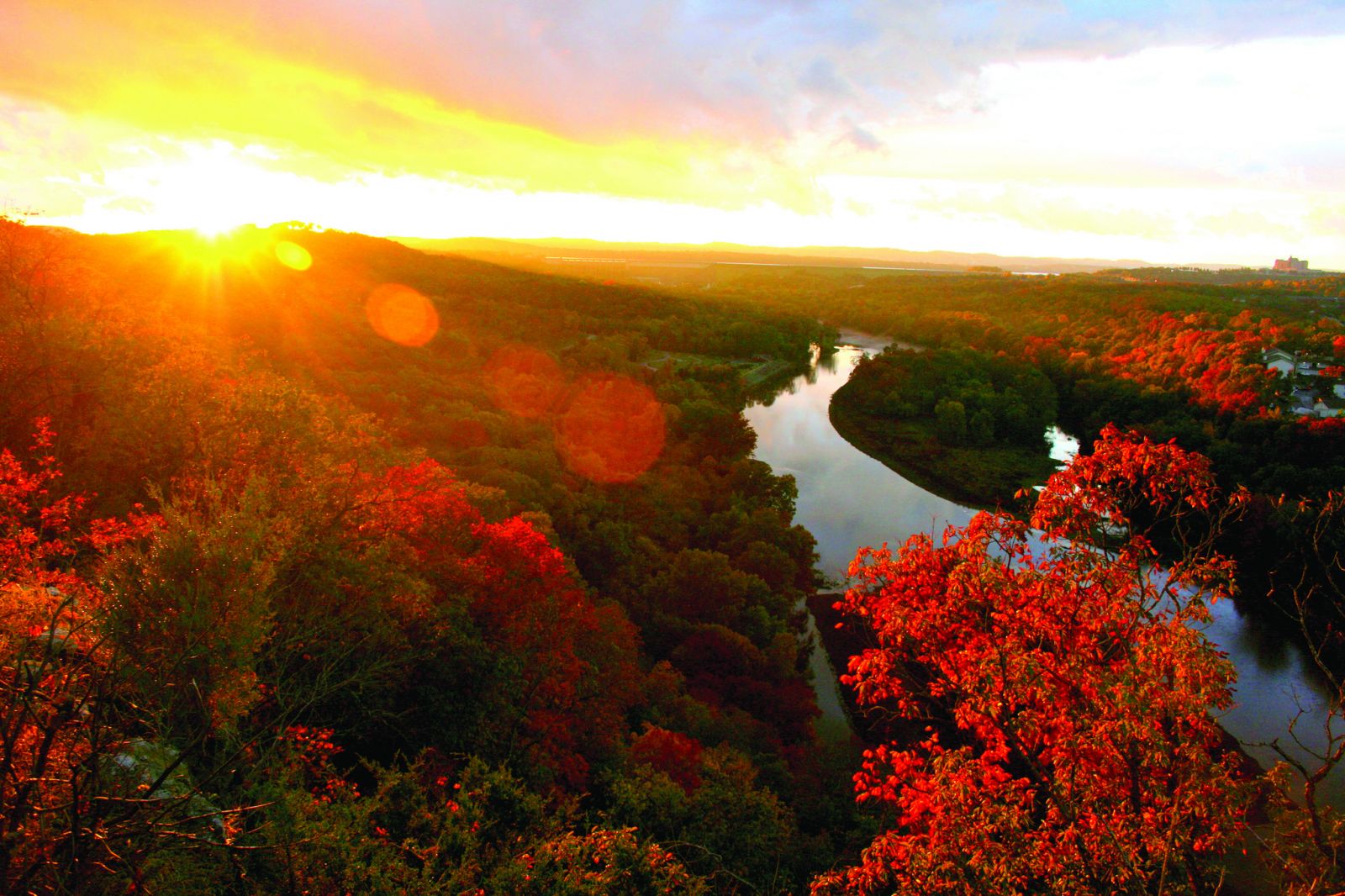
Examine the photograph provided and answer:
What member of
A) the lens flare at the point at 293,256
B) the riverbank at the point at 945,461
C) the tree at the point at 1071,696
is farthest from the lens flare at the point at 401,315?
the tree at the point at 1071,696

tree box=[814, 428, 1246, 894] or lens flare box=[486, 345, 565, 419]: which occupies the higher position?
tree box=[814, 428, 1246, 894]

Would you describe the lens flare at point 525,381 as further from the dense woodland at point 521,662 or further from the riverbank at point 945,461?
the riverbank at point 945,461

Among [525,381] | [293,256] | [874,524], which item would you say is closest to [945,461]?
[874,524]

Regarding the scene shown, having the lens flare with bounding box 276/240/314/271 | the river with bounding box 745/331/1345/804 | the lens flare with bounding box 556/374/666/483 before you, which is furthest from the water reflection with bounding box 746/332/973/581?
the lens flare with bounding box 276/240/314/271

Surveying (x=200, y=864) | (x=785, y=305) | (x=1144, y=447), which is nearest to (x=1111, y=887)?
(x=1144, y=447)

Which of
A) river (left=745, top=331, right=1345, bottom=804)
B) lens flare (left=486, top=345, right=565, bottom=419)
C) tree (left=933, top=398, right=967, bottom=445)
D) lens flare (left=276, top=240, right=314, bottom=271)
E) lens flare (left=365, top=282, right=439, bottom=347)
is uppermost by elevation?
lens flare (left=276, top=240, right=314, bottom=271)

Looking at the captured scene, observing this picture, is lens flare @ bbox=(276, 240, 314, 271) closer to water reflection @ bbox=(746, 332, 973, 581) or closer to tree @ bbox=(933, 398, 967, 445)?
water reflection @ bbox=(746, 332, 973, 581)

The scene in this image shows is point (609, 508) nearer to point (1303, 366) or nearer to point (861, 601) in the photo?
point (861, 601)

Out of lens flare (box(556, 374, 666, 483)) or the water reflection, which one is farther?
the water reflection
